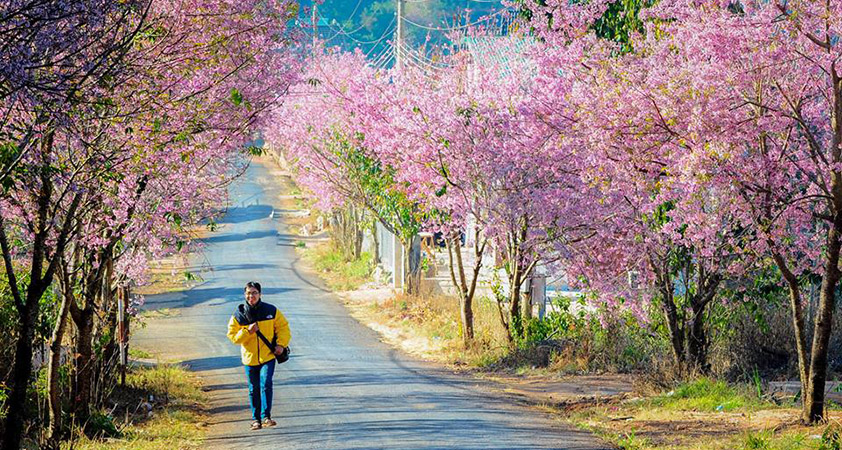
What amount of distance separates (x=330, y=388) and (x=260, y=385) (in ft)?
12.7

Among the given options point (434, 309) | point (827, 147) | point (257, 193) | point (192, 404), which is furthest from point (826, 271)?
point (257, 193)

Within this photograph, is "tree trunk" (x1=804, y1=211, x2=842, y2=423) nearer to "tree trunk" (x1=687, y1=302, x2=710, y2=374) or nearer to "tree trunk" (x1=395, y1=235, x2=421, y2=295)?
"tree trunk" (x1=687, y1=302, x2=710, y2=374)

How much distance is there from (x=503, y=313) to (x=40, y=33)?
13095mm

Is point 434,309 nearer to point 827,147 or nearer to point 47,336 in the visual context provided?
point 47,336

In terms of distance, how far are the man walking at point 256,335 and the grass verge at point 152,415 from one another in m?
1.00

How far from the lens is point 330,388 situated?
15.0 metres

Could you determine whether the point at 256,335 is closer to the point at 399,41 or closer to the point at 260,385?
the point at 260,385

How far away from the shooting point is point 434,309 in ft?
77.5

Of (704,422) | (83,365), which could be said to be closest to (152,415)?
(83,365)

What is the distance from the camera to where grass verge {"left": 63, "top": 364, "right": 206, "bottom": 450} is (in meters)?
Result: 11.3

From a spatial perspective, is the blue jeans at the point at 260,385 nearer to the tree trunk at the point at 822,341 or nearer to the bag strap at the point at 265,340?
the bag strap at the point at 265,340

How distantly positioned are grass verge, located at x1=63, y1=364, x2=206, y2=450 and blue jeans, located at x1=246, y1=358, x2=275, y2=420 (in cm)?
75

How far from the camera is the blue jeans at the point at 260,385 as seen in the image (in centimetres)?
1096

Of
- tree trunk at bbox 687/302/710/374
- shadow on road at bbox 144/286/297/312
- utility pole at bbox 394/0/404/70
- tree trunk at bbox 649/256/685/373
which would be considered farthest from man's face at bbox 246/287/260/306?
shadow on road at bbox 144/286/297/312
